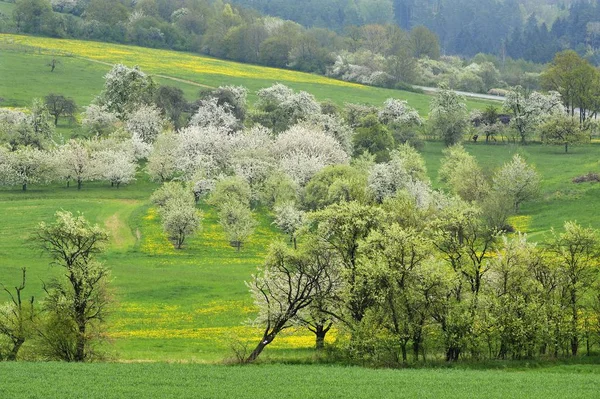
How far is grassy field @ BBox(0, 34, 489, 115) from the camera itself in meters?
136

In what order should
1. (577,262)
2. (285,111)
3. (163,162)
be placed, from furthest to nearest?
(285,111) → (163,162) → (577,262)

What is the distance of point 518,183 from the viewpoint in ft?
279

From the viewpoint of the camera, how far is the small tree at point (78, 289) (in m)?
42.0

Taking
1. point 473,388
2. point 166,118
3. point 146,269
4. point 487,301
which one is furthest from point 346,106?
point 473,388

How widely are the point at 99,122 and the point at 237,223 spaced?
45055mm

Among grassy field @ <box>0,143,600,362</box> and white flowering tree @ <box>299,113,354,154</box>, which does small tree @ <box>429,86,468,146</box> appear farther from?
white flowering tree @ <box>299,113,354,154</box>

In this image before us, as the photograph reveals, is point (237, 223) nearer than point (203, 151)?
Yes

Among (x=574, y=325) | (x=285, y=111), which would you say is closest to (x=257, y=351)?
(x=574, y=325)

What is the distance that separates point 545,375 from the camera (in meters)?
37.6

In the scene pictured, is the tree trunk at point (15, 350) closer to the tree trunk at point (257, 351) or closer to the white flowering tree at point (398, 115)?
the tree trunk at point (257, 351)

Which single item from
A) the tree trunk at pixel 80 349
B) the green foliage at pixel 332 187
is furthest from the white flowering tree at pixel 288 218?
the tree trunk at pixel 80 349

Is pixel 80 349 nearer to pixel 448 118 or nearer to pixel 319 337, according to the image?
pixel 319 337

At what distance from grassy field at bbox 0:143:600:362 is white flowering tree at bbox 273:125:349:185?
7.61 metres

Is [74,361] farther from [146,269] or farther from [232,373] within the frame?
[146,269]
